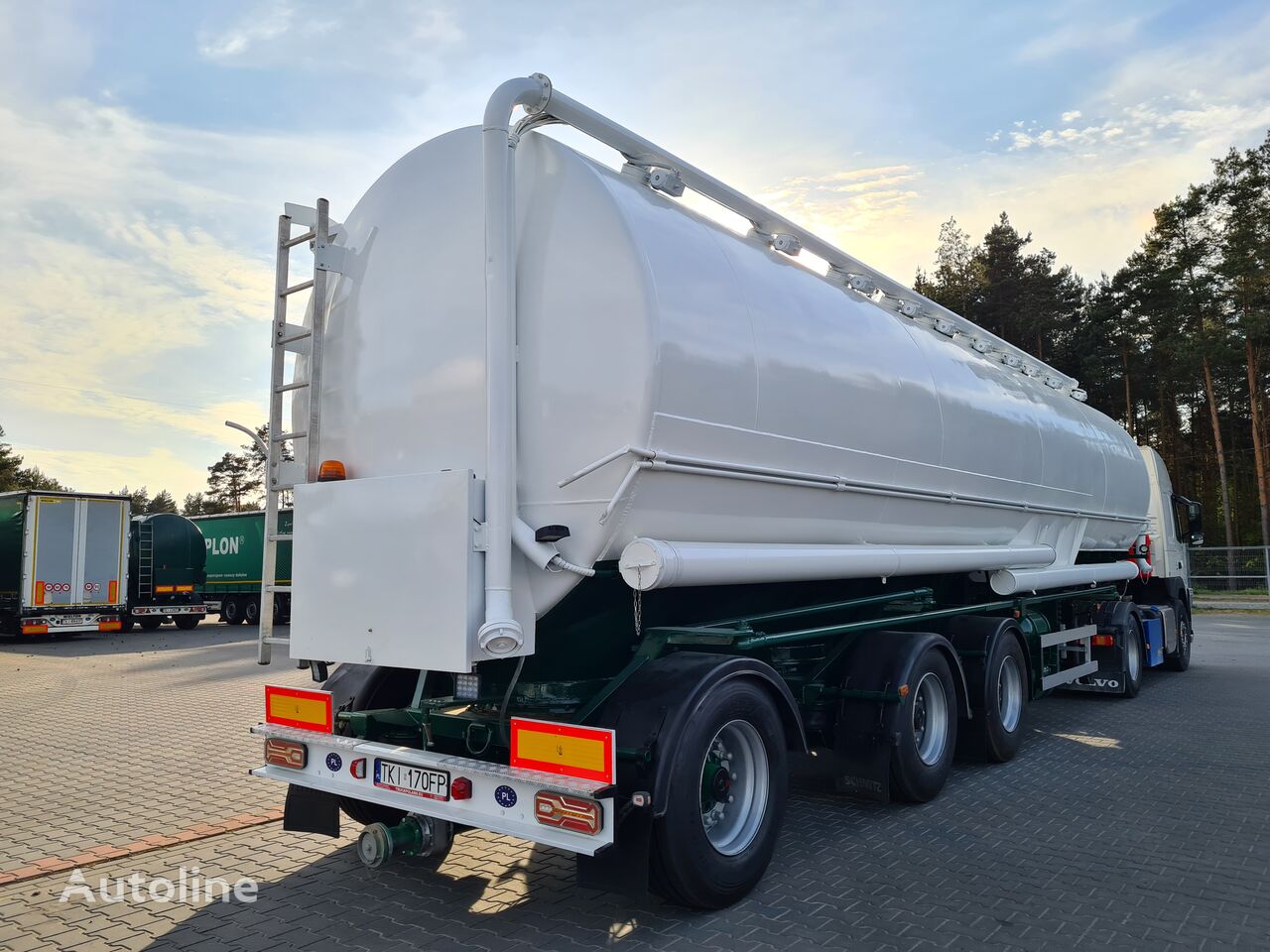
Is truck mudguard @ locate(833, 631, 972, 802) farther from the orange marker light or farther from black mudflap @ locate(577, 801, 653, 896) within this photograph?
the orange marker light

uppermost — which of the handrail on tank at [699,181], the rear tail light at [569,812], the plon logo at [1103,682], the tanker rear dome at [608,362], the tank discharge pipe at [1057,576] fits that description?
the handrail on tank at [699,181]

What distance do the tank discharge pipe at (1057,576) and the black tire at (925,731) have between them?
1550mm

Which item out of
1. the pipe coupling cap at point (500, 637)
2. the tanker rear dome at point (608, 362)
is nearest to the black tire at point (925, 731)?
the tanker rear dome at point (608, 362)

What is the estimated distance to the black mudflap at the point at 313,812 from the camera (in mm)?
4707

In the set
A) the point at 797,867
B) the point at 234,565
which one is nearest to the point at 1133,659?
the point at 797,867

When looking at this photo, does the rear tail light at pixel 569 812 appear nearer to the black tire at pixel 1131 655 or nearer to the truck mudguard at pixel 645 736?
the truck mudguard at pixel 645 736

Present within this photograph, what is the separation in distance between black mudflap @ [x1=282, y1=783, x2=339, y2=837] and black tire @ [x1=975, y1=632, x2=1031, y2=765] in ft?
15.6

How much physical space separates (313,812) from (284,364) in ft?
8.10

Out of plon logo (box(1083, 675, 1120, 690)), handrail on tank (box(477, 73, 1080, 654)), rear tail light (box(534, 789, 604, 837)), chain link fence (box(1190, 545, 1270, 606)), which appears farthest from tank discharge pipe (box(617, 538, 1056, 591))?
chain link fence (box(1190, 545, 1270, 606))

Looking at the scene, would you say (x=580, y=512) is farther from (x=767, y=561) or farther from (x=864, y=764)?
(x=864, y=764)

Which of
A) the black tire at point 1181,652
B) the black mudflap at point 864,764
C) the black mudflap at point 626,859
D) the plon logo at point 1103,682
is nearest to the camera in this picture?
the black mudflap at point 626,859

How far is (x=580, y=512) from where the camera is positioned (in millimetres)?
4016

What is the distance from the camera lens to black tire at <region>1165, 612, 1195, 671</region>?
1298 centimetres

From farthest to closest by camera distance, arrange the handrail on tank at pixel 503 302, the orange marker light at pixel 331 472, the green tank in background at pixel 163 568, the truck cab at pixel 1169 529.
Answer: the green tank in background at pixel 163 568 → the truck cab at pixel 1169 529 → the orange marker light at pixel 331 472 → the handrail on tank at pixel 503 302
